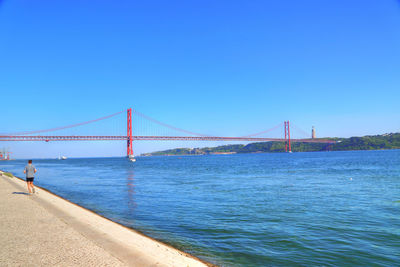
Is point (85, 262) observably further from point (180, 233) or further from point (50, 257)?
point (180, 233)

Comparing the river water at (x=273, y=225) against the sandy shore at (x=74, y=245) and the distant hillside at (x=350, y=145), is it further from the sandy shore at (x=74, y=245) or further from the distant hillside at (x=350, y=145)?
the distant hillside at (x=350, y=145)

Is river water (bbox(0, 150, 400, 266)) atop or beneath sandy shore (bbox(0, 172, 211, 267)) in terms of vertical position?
beneath

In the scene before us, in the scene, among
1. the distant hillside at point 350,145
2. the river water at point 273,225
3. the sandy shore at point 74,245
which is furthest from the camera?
the distant hillside at point 350,145

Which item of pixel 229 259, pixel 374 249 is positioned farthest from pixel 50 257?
pixel 374 249

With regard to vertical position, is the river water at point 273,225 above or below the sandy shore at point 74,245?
below

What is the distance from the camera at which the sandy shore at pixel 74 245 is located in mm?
4355

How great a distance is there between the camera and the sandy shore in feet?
14.3

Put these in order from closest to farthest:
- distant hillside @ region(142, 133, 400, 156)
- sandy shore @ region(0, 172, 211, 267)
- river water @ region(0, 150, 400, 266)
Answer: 1. sandy shore @ region(0, 172, 211, 267)
2. river water @ region(0, 150, 400, 266)
3. distant hillside @ region(142, 133, 400, 156)

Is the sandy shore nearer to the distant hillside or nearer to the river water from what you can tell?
the river water

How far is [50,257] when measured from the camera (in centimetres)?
445

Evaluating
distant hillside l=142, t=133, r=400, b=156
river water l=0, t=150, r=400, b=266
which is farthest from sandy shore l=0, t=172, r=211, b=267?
distant hillside l=142, t=133, r=400, b=156

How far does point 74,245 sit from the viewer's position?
16.6 ft

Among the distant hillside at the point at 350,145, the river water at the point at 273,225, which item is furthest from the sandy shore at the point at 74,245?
the distant hillside at the point at 350,145

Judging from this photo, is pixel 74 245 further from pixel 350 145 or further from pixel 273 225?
pixel 350 145
